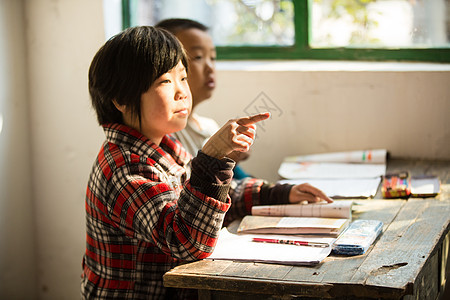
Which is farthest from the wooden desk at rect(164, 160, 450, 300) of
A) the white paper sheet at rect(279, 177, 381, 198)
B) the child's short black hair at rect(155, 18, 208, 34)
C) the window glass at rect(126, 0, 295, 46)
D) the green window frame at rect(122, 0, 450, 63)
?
the window glass at rect(126, 0, 295, 46)

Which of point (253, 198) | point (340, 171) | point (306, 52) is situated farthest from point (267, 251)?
point (306, 52)

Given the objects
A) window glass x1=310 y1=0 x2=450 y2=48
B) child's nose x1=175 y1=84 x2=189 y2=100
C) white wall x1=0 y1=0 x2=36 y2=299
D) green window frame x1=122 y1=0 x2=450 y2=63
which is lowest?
white wall x1=0 y1=0 x2=36 y2=299

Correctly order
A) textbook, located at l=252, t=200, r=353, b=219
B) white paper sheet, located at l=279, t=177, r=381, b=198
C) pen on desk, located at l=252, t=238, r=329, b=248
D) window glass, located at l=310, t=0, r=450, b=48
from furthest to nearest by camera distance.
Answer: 1. window glass, located at l=310, t=0, r=450, b=48
2. white paper sheet, located at l=279, t=177, r=381, b=198
3. textbook, located at l=252, t=200, r=353, b=219
4. pen on desk, located at l=252, t=238, r=329, b=248

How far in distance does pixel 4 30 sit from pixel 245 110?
106cm

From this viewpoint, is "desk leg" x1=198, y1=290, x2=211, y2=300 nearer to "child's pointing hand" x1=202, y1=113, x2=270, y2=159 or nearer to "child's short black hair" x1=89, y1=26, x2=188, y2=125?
"child's pointing hand" x1=202, y1=113, x2=270, y2=159

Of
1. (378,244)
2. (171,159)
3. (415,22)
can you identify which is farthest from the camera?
(415,22)

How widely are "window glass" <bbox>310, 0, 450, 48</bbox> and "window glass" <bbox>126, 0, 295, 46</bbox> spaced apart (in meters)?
0.14

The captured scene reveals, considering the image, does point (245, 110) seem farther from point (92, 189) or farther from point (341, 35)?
point (92, 189)

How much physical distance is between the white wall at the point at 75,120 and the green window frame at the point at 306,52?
19cm

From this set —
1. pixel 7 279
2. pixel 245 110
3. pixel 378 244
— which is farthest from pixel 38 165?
pixel 378 244

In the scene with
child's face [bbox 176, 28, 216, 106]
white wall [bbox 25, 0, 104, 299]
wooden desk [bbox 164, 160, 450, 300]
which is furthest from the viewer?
white wall [bbox 25, 0, 104, 299]

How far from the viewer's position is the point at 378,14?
2.79m

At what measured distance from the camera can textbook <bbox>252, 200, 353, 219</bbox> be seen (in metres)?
1.78

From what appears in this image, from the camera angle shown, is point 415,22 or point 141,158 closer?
point 141,158
